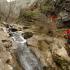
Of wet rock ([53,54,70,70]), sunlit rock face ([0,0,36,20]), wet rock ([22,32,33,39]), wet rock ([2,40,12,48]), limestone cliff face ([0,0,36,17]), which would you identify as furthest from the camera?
sunlit rock face ([0,0,36,20])

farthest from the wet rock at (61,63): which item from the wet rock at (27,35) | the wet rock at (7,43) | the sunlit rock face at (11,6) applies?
the sunlit rock face at (11,6)

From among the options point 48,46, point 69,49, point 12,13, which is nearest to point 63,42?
point 69,49

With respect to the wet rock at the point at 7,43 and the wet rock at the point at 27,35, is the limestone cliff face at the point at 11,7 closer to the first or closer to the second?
the wet rock at the point at 27,35

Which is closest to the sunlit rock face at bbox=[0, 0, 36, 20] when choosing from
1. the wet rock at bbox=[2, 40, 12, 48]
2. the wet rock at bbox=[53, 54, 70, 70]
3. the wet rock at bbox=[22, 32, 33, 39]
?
the wet rock at bbox=[22, 32, 33, 39]

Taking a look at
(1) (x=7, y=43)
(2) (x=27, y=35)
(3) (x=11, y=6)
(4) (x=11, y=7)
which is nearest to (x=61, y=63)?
(1) (x=7, y=43)

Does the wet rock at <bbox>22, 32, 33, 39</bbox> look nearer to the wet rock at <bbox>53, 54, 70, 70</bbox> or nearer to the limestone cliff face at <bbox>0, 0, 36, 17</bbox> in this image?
the wet rock at <bbox>53, 54, 70, 70</bbox>

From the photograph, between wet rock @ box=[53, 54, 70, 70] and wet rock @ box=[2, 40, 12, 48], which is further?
wet rock @ box=[2, 40, 12, 48]

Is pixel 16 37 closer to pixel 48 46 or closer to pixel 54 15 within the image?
pixel 48 46

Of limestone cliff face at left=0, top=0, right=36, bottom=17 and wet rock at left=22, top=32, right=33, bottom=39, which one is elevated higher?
wet rock at left=22, top=32, right=33, bottom=39

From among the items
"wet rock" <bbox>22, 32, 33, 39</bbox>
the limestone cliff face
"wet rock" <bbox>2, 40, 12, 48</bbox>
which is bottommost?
the limestone cliff face

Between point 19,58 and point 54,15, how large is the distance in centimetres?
1459

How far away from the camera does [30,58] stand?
19141mm

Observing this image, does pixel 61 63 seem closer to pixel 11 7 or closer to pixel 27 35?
pixel 27 35

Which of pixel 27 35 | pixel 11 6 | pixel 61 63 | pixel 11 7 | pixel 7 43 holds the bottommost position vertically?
pixel 11 7
